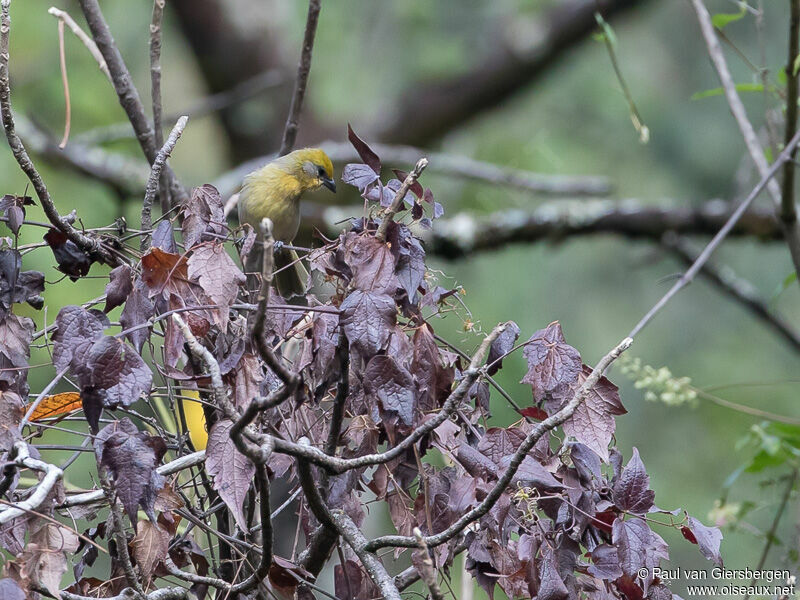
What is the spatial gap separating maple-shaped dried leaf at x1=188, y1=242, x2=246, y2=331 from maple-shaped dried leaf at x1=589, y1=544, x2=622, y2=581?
67 centimetres

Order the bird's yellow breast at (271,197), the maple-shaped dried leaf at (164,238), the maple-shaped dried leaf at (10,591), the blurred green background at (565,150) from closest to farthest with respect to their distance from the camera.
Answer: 1. the maple-shaped dried leaf at (10,591)
2. the maple-shaped dried leaf at (164,238)
3. the bird's yellow breast at (271,197)
4. the blurred green background at (565,150)

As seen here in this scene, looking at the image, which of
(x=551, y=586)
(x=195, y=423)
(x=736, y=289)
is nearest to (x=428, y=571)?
(x=551, y=586)

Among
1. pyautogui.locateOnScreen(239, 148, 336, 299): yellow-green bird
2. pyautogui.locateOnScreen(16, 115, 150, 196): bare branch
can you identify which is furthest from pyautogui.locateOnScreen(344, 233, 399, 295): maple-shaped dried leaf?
pyautogui.locateOnScreen(16, 115, 150, 196): bare branch

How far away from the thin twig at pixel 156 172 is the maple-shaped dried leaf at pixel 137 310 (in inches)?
10.4

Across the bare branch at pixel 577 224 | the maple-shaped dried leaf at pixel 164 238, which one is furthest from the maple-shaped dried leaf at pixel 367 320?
the bare branch at pixel 577 224

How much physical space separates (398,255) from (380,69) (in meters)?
5.79

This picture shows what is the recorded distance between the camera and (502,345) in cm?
146

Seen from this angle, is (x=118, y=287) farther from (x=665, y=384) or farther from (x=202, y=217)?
(x=665, y=384)

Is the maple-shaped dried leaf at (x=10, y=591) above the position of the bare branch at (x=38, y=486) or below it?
below

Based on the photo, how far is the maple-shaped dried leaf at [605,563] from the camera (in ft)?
4.21

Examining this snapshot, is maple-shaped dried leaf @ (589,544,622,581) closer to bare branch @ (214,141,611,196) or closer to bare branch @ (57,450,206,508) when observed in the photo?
bare branch @ (57,450,206,508)

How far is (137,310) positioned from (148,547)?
374 millimetres

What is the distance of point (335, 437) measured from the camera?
1401mm

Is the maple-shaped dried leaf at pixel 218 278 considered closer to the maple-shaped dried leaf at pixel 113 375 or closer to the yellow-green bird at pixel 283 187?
the maple-shaped dried leaf at pixel 113 375
